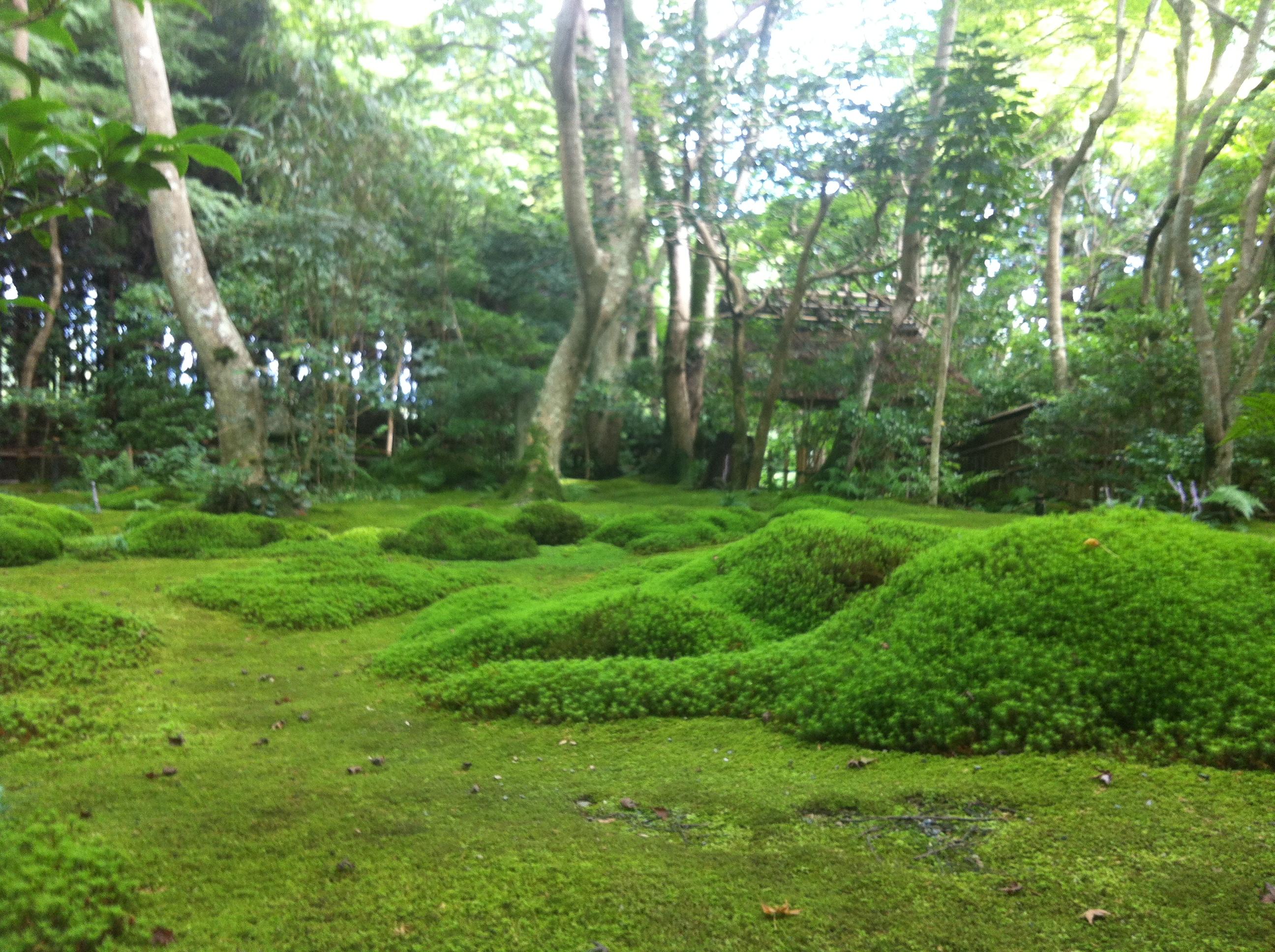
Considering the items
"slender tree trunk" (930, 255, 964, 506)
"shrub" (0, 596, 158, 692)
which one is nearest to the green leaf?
"shrub" (0, 596, 158, 692)

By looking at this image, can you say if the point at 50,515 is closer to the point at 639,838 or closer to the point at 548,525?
the point at 548,525

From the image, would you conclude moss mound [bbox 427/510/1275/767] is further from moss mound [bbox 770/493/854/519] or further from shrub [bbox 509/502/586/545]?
moss mound [bbox 770/493/854/519]

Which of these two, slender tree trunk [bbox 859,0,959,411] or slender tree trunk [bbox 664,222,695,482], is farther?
slender tree trunk [bbox 664,222,695,482]

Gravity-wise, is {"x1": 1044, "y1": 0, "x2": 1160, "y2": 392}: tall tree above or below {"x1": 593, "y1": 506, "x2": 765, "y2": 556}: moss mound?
above

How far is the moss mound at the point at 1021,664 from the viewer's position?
90.9 inches

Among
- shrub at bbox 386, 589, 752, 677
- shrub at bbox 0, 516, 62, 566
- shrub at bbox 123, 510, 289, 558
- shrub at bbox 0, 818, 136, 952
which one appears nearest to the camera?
shrub at bbox 0, 818, 136, 952

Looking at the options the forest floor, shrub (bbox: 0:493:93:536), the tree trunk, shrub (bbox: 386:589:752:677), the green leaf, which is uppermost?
the tree trunk

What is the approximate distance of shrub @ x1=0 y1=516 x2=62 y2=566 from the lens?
5801mm

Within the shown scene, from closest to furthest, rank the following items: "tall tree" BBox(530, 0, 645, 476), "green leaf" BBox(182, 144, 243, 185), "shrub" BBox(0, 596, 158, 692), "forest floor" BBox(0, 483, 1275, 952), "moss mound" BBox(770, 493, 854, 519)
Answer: "green leaf" BBox(182, 144, 243, 185)
"forest floor" BBox(0, 483, 1275, 952)
"shrub" BBox(0, 596, 158, 692)
"moss mound" BBox(770, 493, 854, 519)
"tall tree" BBox(530, 0, 645, 476)

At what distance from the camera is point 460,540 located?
6902 mm

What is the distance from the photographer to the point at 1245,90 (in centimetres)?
1050

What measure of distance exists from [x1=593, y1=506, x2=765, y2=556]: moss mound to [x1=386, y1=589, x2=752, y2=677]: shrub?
3.06 meters

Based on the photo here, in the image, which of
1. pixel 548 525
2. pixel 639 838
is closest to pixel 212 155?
pixel 639 838

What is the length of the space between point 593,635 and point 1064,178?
481 inches
